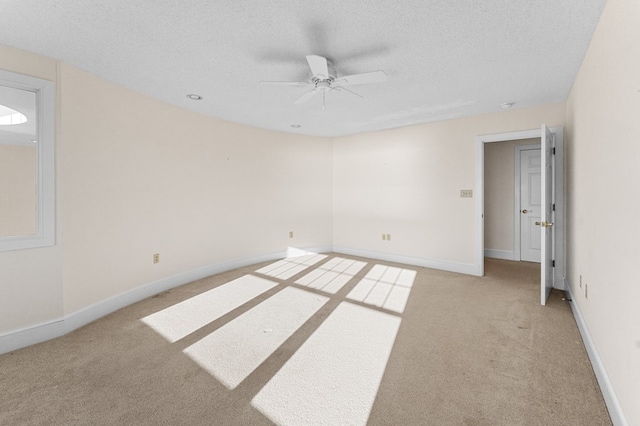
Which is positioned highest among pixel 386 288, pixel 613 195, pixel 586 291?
pixel 613 195

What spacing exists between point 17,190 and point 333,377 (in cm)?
285

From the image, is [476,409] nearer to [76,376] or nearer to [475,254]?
[76,376]

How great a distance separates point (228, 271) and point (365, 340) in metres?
2.66

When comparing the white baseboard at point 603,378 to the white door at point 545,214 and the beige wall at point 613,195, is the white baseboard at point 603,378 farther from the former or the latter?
the white door at point 545,214

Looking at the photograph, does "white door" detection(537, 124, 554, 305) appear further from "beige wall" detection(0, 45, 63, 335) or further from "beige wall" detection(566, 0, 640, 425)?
"beige wall" detection(0, 45, 63, 335)

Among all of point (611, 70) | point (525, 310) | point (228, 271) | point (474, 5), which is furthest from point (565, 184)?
point (228, 271)

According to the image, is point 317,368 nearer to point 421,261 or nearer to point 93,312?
point 93,312

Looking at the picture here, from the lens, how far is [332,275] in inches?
161

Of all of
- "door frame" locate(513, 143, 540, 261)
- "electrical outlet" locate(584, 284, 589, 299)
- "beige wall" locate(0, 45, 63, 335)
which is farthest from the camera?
"door frame" locate(513, 143, 540, 261)

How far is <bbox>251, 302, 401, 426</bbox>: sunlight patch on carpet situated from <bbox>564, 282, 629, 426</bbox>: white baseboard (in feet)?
3.87

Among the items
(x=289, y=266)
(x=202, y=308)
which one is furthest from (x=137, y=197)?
(x=289, y=266)

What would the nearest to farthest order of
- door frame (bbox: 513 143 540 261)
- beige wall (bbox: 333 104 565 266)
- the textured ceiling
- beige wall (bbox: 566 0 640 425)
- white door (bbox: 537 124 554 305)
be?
1. beige wall (bbox: 566 0 640 425)
2. the textured ceiling
3. white door (bbox: 537 124 554 305)
4. beige wall (bbox: 333 104 565 266)
5. door frame (bbox: 513 143 540 261)

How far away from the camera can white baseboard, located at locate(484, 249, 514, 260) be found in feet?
17.0

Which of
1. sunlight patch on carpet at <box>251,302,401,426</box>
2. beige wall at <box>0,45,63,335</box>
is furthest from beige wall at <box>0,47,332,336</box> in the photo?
sunlight patch on carpet at <box>251,302,401,426</box>
